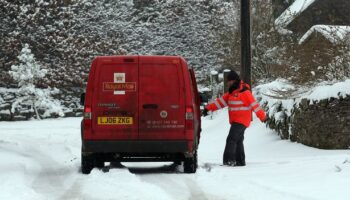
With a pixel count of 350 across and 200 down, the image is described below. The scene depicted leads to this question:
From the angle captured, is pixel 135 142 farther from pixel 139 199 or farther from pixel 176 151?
pixel 139 199

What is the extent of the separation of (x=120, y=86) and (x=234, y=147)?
110 inches

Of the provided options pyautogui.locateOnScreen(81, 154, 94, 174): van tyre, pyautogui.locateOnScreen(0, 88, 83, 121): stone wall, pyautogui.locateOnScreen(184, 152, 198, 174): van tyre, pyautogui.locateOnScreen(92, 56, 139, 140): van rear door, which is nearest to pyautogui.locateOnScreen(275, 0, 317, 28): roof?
pyautogui.locateOnScreen(0, 88, 83, 121): stone wall

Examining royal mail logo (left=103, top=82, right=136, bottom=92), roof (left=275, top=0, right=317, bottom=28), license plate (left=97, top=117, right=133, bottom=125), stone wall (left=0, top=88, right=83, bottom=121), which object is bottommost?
stone wall (left=0, top=88, right=83, bottom=121)

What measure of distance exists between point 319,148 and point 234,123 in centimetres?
226

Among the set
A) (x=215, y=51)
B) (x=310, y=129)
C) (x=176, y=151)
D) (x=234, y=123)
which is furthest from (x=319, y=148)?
(x=215, y=51)

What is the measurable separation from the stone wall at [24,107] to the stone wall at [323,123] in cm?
1802

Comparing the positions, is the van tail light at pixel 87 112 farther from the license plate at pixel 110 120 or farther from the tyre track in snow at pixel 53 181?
the tyre track in snow at pixel 53 181

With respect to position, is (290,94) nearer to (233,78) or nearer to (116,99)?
(233,78)

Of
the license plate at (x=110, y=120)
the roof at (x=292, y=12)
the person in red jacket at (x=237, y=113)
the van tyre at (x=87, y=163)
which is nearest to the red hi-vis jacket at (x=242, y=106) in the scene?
the person in red jacket at (x=237, y=113)

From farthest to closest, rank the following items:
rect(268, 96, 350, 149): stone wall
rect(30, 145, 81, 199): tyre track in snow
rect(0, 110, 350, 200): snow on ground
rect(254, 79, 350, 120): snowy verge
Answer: rect(254, 79, 350, 120): snowy verge
rect(268, 96, 350, 149): stone wall
rect(30, 145, 81, 199): tyre track in snow
rect(0, 110, 350, 200): snow on ground

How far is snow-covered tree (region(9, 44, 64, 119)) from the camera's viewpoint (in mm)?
29516

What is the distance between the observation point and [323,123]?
12914mm

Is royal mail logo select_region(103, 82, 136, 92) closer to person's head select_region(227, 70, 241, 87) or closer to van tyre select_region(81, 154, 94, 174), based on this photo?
van tyre select_region(81, 154, 94, 174)

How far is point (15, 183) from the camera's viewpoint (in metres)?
8.88
